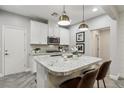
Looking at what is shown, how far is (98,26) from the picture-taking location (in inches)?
179

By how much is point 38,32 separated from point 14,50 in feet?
4.21

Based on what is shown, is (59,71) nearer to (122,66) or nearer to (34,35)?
(122,66)

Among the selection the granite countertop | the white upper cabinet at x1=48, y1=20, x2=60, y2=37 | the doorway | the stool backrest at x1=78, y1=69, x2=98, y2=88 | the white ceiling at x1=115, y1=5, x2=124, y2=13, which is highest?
the white ceiling at x1=115, y1=5, x2=124, y2=13

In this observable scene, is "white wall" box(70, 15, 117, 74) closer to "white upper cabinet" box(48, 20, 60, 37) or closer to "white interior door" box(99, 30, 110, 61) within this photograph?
"white interior door" box(99, 30, 110, 61)

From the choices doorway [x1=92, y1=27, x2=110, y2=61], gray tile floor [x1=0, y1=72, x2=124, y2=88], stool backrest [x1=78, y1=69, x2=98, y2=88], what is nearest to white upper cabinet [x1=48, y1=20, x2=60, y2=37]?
doorway [x1=92, y1=27, x2=110, y2=61]

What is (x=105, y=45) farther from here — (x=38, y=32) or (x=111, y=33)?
(x=38, y=32)

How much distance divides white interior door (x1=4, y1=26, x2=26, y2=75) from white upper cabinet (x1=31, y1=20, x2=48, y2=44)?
18.0 inches

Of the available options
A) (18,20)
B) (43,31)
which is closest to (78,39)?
(43,31)

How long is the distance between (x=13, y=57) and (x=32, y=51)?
0.83 metres

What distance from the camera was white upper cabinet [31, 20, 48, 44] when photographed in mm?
4577

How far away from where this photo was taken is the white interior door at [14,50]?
13.4 feet

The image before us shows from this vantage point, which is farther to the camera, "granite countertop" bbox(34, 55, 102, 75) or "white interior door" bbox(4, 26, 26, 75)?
"white interior door" bbox(4, 26, 26, 75)

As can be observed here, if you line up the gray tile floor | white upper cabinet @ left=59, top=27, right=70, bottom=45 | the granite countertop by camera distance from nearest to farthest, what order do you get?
1. the granite countertop
2. the gray tile floor
3. white upper cabinet @ left=59, top=27, right=70, bottom=45

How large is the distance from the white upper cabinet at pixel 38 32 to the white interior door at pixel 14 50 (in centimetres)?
46
